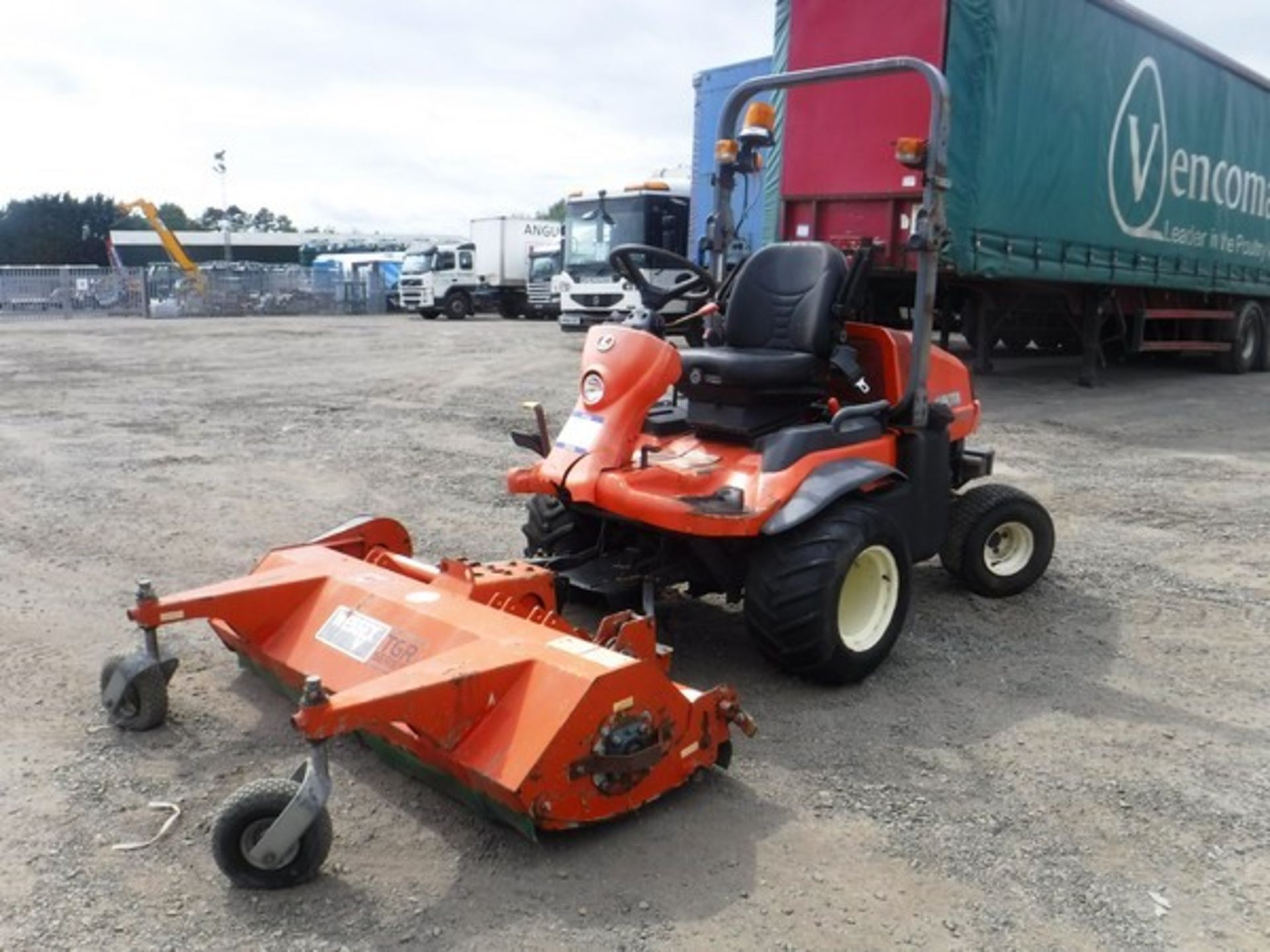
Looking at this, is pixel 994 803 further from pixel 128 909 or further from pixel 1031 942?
pixel 128 909

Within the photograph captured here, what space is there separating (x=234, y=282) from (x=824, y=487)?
1263 inches

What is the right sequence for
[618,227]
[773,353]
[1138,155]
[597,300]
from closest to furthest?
[773,353] → [1138,155] → [618,227] → [597,300]

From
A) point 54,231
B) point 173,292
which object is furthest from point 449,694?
point 54,231

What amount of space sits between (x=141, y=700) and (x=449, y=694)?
1.30 metres

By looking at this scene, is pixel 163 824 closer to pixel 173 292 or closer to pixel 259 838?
pixel 259 838

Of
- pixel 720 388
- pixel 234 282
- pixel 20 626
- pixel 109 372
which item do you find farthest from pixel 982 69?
pixel 234 282

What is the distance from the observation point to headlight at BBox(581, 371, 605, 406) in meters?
4.26

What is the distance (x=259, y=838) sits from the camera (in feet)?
8.82

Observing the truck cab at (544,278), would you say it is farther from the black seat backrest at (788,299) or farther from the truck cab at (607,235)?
the black seat backrest at (788,299)

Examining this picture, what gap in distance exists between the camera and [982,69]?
393 inches

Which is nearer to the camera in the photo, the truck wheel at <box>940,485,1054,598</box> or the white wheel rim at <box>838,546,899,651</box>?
the white wheel rim at <box>838,546,899,651</box>

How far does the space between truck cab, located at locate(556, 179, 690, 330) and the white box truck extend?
978cm

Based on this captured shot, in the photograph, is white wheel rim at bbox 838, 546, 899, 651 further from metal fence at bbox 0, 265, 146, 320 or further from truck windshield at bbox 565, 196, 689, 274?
metal fence at bbox 0, 265, 146, 320

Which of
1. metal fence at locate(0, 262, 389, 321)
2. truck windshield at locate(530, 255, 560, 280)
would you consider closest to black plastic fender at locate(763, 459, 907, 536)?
truck windshield at locate(530, 255, 560, 280)
